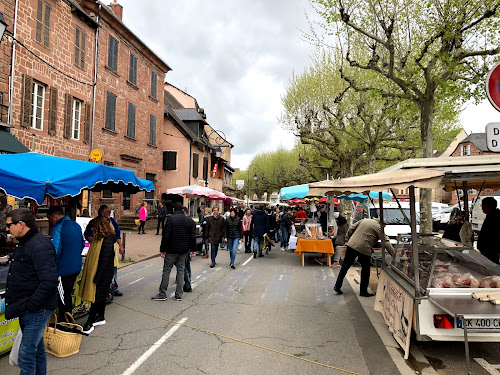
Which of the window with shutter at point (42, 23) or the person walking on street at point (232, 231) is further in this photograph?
the window with shutter at point (42, 23)

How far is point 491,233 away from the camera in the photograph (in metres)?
6.59

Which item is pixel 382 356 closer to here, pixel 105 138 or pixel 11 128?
pixel 11 128

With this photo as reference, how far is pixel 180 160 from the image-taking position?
1142 inches

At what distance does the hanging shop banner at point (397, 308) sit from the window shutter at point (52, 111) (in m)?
13.9

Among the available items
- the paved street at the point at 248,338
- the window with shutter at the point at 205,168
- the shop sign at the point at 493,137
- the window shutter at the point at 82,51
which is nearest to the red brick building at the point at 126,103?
the window shutter at the point at 82,51

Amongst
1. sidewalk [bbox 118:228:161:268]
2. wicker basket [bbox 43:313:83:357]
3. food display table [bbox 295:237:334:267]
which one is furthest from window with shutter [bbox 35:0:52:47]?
wicker basket [bbox 43:313:83:357]

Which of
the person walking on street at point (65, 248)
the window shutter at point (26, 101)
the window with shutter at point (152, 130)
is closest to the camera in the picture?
the person walking on street at point (65, 248)

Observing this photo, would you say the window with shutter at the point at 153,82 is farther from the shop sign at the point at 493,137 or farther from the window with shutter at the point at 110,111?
the shop sign at the point at 493,137

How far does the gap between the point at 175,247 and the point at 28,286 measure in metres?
4.15

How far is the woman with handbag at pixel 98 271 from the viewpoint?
567 cm

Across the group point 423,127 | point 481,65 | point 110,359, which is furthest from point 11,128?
point 481,65

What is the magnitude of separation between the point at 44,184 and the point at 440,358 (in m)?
5.88

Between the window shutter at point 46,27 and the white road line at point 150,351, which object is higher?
the window shutter at point 46,27

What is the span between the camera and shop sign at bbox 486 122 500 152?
3727 mm
